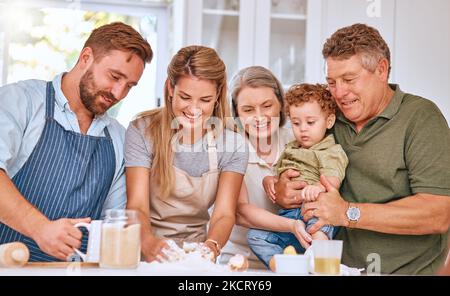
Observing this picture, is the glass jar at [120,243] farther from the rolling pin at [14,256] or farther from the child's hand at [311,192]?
the child's hand at [311,192]

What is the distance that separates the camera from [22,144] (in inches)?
70.9

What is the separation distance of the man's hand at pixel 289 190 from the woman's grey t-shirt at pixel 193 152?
0.37ft

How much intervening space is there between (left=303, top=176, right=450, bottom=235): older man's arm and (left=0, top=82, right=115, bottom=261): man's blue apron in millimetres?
573

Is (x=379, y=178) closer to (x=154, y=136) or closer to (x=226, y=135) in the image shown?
(x=226, y=135)

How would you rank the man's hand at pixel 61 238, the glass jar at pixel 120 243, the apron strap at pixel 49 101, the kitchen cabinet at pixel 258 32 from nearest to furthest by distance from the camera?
the glass jar at pixel 120 243 → the man's hand at pixel 61 238 → the apron strap at pixel 49 101 → the kitchen cabinet at pixel 258 32

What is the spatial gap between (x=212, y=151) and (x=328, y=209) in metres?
0.36

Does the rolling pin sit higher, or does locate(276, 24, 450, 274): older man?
locate(276, 24, 450, 274): older man

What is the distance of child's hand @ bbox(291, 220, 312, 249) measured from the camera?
6.06 feet

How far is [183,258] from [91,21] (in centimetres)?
70

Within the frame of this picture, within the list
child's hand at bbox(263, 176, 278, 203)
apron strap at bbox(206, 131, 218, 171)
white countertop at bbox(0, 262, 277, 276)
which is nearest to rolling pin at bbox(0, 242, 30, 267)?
white countertop at bbox(0, 262, 277, 276)

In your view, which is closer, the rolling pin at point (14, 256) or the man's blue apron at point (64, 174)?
the rolling pin at point (14, 256)

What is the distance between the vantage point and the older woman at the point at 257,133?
→ 191 centimetres

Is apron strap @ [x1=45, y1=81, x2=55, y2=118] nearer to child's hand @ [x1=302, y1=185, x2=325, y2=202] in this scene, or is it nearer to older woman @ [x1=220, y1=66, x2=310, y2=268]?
older woman @ [x1=220, y1=66, x2=310, y2=268]

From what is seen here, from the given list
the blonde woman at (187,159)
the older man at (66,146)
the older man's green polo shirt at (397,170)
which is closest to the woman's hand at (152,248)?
the blonde woman at (187,159)
